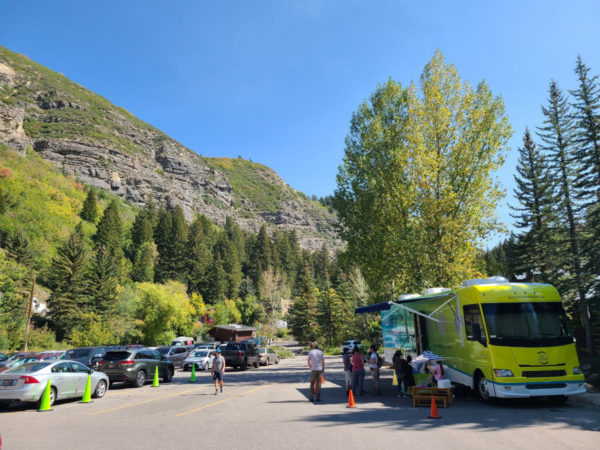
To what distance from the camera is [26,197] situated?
75875 millimetres

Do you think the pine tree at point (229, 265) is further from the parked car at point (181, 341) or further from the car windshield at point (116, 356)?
the car windshield at point (116, 356)

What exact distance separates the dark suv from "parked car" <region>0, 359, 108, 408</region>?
11.2 feet

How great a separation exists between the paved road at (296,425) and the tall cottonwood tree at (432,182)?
31.5 ft

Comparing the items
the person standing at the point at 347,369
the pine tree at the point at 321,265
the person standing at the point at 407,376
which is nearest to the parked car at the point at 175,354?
the person standing at the point at 347,369

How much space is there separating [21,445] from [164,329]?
5055 cm

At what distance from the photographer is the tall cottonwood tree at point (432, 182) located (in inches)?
832

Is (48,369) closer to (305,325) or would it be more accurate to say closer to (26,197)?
(305,325)

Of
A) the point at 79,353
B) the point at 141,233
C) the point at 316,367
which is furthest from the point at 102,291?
the point at 316,367

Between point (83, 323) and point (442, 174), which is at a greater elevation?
point (442, 174)

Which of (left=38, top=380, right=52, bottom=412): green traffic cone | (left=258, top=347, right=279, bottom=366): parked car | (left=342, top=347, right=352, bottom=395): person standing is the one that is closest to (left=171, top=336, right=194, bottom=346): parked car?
(left=258, top=347, right=279, bottom=366): parked car

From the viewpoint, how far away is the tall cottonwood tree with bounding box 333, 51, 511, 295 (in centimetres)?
2114

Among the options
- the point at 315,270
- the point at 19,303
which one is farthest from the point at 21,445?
the point at 315,270

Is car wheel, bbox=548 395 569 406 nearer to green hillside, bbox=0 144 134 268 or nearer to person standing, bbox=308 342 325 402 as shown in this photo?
person standing, bbox=308 342 325 402

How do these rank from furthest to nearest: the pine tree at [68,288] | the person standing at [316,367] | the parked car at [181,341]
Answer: the pine tree at [68,288], the parked car at [181,341], the person standing at [316,367]
